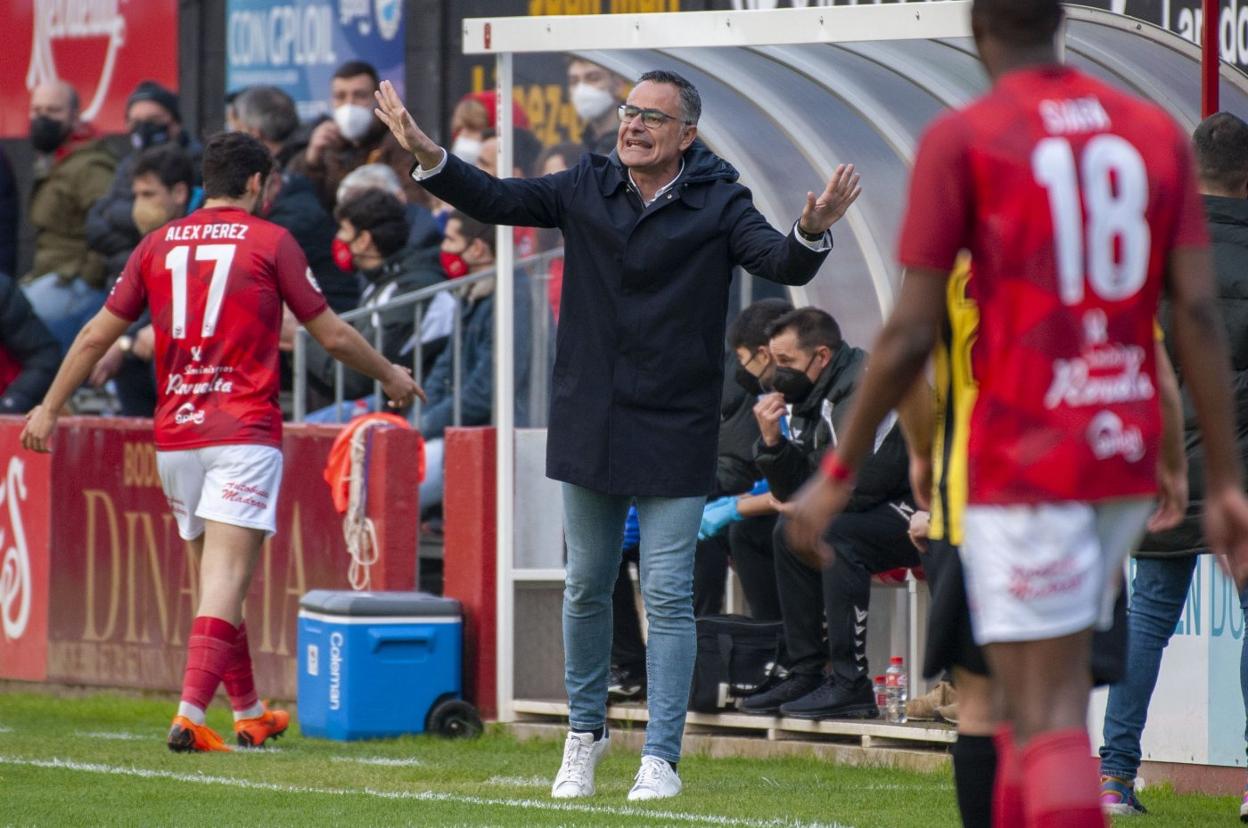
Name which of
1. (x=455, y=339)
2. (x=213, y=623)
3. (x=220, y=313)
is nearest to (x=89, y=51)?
(x=455, y=339)

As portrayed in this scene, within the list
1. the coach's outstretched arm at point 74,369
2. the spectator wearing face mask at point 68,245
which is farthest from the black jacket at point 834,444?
the spectator wearing face mask at point 68,245

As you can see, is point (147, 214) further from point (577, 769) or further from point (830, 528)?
A: point (577, 769)

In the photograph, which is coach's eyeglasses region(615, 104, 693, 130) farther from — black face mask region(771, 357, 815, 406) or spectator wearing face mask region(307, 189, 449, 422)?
spectator wearing face mask region(307, 189, 449, 422)

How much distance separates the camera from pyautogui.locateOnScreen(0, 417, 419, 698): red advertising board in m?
9.97

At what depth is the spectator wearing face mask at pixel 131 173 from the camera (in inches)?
514

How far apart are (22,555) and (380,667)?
291 cm

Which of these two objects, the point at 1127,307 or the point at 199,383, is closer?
the point at 1127,307

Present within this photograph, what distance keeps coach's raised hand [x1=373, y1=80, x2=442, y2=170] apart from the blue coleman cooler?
2.89 metres

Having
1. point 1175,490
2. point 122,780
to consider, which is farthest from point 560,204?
point 1175,490

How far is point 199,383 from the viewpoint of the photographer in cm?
791

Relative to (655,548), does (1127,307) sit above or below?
above

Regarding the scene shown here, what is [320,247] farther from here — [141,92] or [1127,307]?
[1127,307]

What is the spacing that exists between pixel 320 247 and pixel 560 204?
5614 mm

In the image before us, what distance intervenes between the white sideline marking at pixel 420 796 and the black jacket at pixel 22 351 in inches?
177
